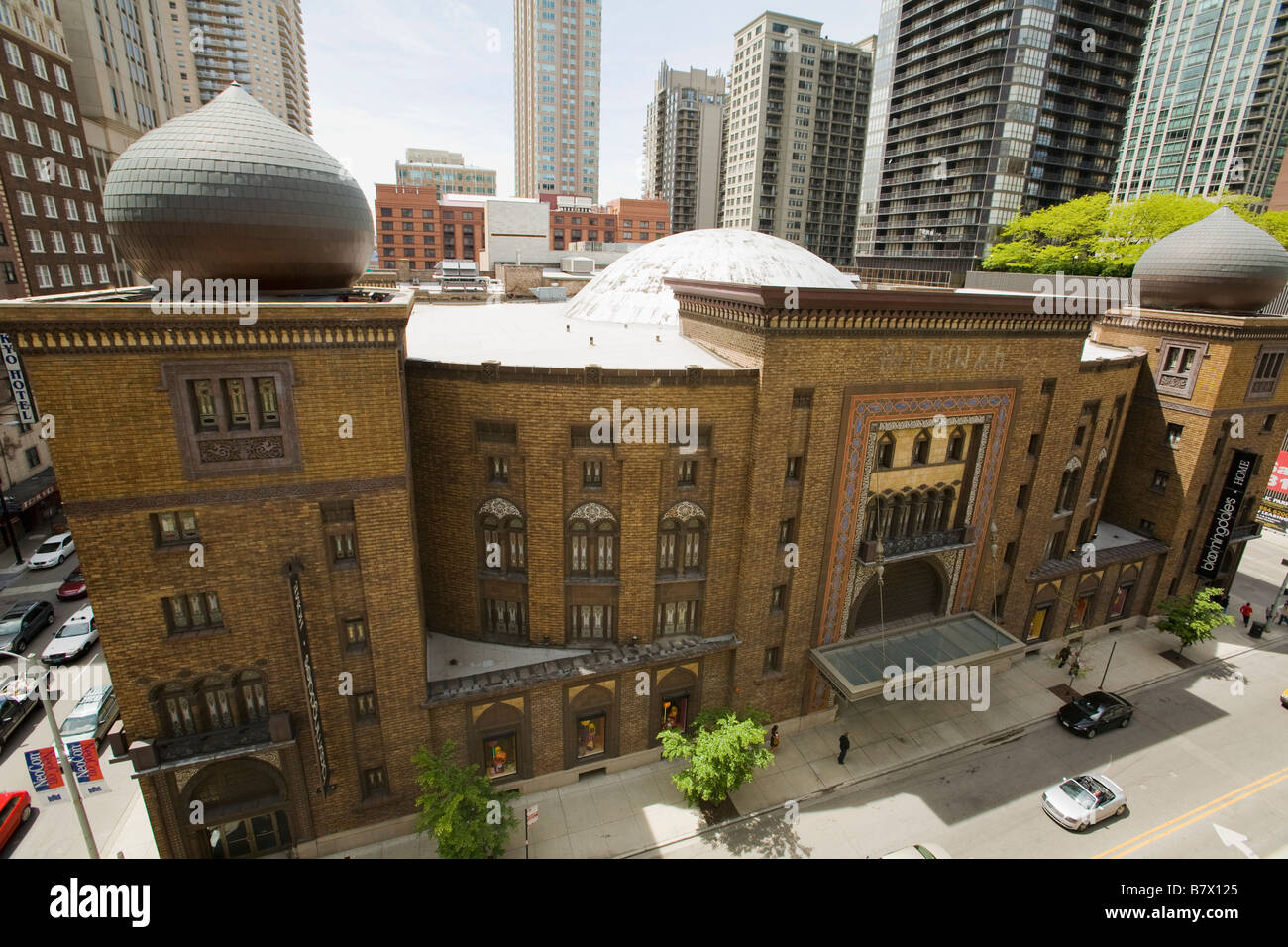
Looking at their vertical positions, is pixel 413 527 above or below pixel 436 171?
below

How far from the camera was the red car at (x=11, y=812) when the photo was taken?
21266mm

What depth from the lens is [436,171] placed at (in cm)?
16788

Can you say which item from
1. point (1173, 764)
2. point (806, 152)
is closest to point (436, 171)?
point (806, 152)

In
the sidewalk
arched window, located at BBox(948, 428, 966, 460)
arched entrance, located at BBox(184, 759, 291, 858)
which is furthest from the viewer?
arched window, located at BBox(948, 428, 966, 460)

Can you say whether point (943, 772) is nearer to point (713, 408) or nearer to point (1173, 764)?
point (1173, 764)

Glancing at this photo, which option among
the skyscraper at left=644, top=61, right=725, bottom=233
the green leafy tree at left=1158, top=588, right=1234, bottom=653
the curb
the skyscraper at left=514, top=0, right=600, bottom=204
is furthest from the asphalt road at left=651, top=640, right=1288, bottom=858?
the skyscraper at left=514, top=0, right=600, bottom=204

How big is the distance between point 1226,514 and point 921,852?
28.0 m

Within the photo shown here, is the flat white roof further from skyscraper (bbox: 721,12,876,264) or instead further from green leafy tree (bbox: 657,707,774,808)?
skyscraper (bbox: 721,12,876,264)

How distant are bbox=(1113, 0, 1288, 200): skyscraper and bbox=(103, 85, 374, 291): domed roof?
165324 millimetres

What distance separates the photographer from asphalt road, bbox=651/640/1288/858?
22.5m

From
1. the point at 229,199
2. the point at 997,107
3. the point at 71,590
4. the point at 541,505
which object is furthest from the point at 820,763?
the point at 997,107

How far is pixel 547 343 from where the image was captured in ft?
88.1

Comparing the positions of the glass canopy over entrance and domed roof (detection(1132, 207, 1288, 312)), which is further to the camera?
domed roof (detection(1132, 207, 1288, 312))

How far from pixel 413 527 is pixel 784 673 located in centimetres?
1559
